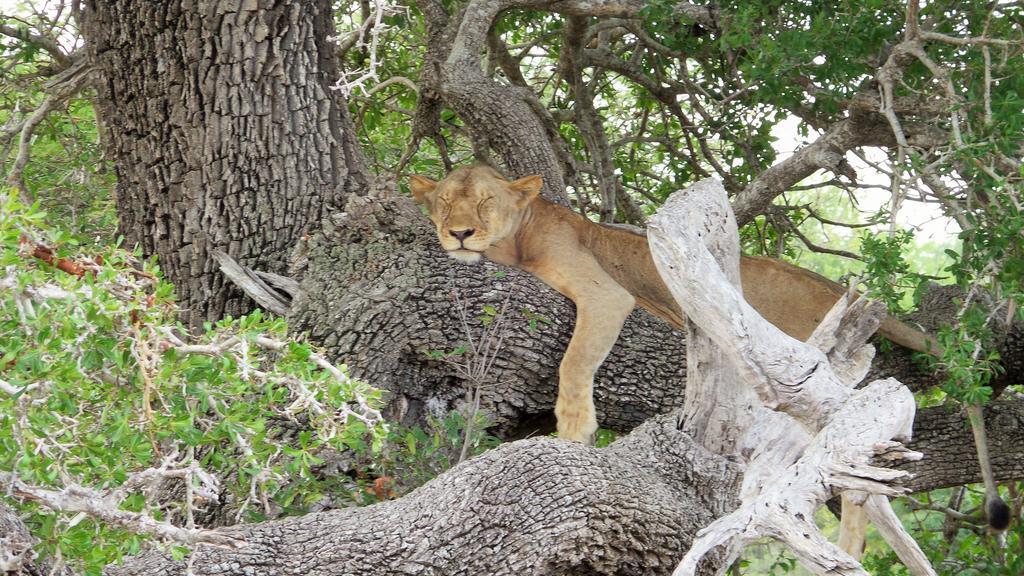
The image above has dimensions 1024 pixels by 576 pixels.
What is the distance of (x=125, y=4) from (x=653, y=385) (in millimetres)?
2734

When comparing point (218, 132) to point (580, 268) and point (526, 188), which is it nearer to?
point (526, 188)

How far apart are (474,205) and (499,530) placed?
179cm

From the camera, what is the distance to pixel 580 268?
4.73 m

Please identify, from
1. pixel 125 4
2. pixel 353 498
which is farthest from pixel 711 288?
Answer: pixel 125 4

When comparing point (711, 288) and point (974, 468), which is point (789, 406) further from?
point (974, 468)

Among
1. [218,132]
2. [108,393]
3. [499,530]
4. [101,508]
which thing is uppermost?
[218,132]

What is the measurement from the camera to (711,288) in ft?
Answer: 10.5

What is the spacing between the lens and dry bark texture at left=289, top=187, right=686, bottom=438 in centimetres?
434

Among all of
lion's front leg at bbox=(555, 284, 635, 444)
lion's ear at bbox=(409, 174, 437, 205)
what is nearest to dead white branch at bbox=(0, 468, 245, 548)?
lion's front leg at bbox=(555, 284, 635, 444)

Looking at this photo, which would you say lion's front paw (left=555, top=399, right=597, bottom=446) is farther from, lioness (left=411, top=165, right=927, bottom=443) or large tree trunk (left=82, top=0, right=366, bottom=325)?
large tree trunk (left=82, top=0, right=366, bottom=325)

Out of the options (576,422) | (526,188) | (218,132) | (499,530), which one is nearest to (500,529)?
(499,530)

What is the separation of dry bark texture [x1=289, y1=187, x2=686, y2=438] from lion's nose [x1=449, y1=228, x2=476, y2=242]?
0.09 m

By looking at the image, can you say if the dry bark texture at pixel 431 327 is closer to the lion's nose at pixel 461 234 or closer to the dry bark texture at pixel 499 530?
the lion's nose at pixel 461 234

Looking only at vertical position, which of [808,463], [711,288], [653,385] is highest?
[711,288]
